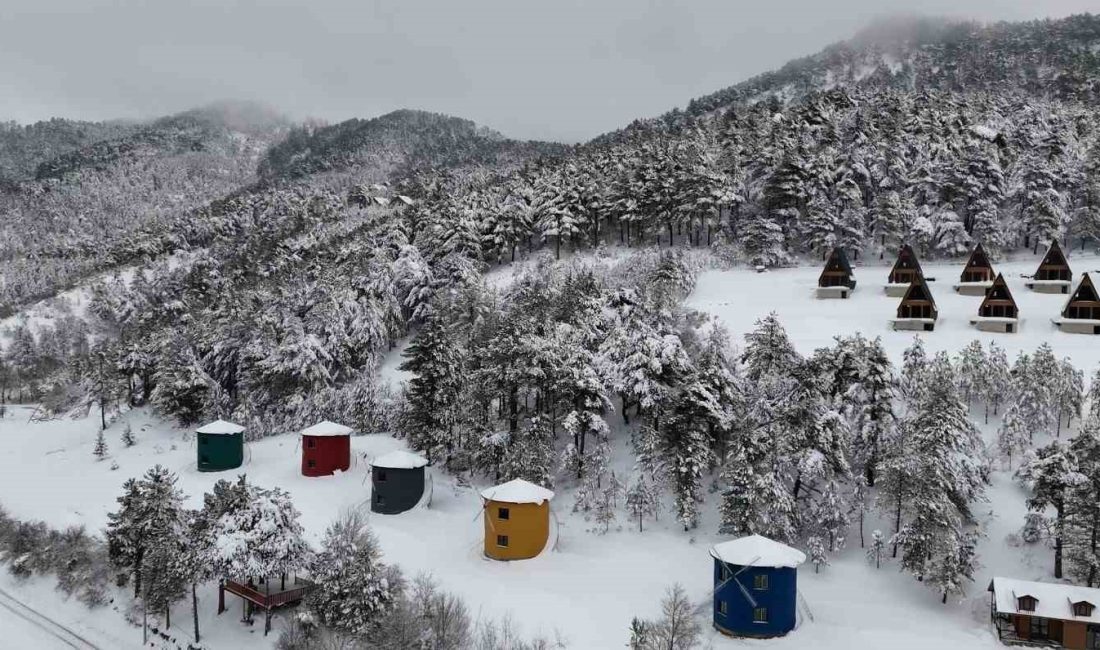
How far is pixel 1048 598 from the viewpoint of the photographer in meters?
26.3

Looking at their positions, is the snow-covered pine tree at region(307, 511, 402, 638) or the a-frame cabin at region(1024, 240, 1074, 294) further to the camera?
the a-frame cabin at region(1024, 240, 1074, 294)

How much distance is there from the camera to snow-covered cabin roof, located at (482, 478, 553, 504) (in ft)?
110

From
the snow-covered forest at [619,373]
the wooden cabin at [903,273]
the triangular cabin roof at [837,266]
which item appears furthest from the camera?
the triangular cabin roof at [837,266]

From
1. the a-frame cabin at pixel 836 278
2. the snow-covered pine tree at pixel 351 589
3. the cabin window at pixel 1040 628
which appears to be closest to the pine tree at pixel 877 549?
the cabin window at pixel 1040 628

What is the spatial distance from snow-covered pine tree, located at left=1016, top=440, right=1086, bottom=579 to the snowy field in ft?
5.19

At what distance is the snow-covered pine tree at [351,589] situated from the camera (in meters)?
27.4

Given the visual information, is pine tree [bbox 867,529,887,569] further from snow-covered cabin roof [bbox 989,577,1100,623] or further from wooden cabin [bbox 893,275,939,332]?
wooden cabin [bbox 893,275,939,332]

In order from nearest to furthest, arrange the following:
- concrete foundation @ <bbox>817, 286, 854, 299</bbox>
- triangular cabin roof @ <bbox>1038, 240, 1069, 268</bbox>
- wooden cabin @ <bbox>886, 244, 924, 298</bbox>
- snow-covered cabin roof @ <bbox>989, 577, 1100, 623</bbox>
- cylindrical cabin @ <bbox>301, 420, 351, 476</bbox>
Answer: snow-covered cabin roof @ <bbox>989, 577, 1100, 623</bbox> → cylindrical cabin @ <bbox>301, 420, 351, 476</bbox> → triangular cabin roof @ <bbox>1038, 240, 1069, 268</bbox> → wooden cabin @ <bbox>886, 244, 924, 298</bbox> → concrete foundation @ <bbox>817, 286, 854, 299</bbox>

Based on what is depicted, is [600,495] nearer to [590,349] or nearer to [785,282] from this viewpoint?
[590,349]

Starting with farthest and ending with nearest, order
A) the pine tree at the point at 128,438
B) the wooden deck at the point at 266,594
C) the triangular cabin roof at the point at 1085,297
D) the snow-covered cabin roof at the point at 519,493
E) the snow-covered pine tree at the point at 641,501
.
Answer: the pine tree at the point at 128,438 < the triangular cabin roof at the point at 1085,297 < the snow-covered pine tree at the point at 641,501 < the snow-covered cabin roof at the point at 519,493 < the wooden deck at the point at 266,594

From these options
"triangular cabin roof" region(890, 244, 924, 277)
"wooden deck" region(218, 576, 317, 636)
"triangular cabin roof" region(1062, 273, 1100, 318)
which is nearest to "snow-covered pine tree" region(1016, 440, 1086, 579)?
"triangular cabin roof" region(1062, 273, 1100, 318)

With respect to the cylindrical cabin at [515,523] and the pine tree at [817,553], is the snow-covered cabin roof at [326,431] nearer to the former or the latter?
the cylindrical cabin at [515,523]

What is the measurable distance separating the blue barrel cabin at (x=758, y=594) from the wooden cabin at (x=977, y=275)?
128ft

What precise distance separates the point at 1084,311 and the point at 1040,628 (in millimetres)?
30240
